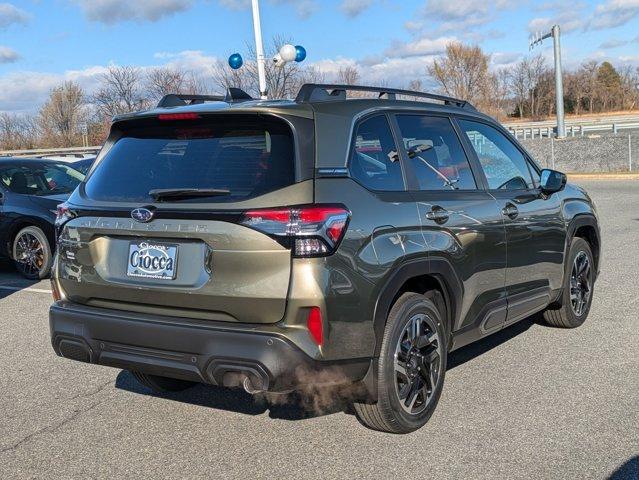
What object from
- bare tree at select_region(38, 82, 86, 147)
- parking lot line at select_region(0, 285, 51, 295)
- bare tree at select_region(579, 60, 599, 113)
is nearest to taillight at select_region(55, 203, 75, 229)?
parking lot line at select_region(0, 285, 51, 295)

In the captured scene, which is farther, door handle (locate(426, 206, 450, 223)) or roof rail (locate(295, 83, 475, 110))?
door handle (locate(426, 206, 450, 223))

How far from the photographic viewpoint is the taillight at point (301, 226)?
329cm

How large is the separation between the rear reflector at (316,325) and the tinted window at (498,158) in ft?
6.87

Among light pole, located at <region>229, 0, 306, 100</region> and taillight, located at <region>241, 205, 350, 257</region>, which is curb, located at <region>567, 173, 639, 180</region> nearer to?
light pole, located at <region>229, 0, 306, 100</region>

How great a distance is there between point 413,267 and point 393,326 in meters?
0.34

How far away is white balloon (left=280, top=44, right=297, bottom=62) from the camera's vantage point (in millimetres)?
16047

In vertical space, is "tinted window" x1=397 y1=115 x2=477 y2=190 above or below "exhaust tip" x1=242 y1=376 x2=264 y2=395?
above

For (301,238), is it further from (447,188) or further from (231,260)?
(447,188)

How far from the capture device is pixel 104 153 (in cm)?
420

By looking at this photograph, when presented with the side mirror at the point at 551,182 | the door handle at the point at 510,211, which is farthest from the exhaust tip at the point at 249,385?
the side mirror at the point at 551,182

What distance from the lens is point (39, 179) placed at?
33.6 ft

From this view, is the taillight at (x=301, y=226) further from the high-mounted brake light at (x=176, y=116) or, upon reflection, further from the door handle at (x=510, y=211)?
the door handle at (x=510, y=211)

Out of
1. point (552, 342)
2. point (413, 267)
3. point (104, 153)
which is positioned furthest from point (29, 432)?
point (552, 342)

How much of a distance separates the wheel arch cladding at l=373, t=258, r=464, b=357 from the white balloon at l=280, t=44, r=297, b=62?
12.7 meters
